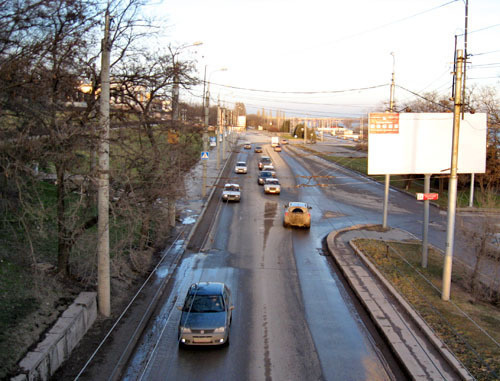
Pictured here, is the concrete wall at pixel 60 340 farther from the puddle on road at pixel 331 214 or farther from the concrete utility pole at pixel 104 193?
the puddle on road at pixel 331 214

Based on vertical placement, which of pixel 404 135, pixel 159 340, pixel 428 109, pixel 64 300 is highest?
pixel 428 109

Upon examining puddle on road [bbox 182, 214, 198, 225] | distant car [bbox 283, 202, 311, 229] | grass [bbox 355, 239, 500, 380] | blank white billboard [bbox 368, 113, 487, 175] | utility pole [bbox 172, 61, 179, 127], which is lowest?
grass [bbox 355, 239, 500, 380]

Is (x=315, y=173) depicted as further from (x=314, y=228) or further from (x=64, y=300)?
(x=64, y=300)

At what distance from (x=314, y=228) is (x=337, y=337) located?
608 inches

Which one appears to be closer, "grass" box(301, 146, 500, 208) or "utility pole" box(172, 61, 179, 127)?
"utility pole" box(172, 61, 179, 127)

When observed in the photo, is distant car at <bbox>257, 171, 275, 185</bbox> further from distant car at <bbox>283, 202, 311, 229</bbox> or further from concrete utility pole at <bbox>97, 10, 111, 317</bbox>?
concrete utility pole at <bbox>97, 10, 111, 317</bbox>

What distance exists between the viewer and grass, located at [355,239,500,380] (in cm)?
1084

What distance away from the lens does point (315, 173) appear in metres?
52.1

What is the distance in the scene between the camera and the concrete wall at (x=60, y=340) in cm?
902

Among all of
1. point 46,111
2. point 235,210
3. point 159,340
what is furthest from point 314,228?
point 46,111

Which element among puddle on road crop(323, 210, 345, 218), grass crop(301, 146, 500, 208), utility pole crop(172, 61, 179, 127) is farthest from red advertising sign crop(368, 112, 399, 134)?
puddle on road crop(323, 210, 345, 218)

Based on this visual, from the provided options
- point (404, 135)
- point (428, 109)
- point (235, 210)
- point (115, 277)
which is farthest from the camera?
point (428, 109)

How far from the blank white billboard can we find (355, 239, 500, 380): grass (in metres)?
3.93

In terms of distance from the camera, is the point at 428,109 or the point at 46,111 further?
the point at 428,109
